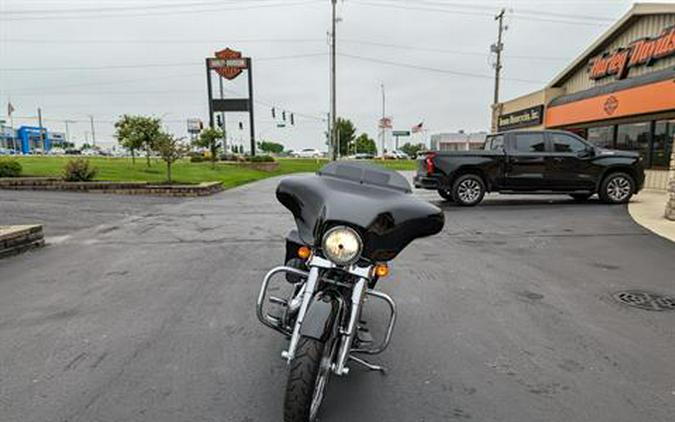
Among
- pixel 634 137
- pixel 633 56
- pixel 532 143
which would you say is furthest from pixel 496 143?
pixel 633 56

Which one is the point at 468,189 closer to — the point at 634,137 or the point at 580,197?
the point at 580,197

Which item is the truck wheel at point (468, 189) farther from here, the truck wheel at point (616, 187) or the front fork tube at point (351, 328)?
the front fork tube at point (351, 328)

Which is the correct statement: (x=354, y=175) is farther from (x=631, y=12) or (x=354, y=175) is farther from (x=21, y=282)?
(x=631, y=12)

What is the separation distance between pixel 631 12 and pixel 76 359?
64.9 ft

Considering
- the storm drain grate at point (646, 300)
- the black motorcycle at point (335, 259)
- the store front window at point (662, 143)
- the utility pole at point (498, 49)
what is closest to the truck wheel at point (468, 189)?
the storm drain grate at point (646, 300)

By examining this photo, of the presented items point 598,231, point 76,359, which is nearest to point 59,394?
point 76,359

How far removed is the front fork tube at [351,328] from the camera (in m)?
2.48

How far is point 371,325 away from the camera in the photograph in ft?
12.6

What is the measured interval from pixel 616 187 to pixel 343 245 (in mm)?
11634

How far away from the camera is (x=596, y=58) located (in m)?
18.2

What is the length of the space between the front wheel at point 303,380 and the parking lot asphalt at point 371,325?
1.14 ft

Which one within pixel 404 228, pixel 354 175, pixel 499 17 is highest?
pixel 499 17

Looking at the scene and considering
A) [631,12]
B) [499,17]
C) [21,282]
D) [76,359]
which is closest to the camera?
[76,359]

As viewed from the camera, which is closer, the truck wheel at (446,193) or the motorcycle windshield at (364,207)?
the motorcycle windshield at (364,207)
